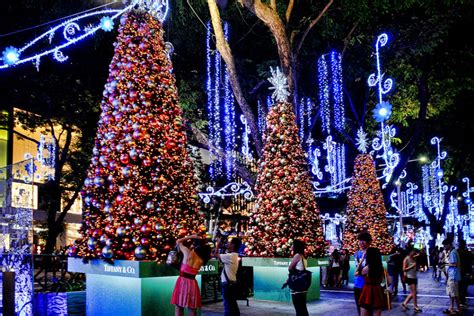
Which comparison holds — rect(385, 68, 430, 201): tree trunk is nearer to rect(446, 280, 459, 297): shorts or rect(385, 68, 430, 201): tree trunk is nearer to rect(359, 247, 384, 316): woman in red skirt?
rect(446, 280, 459, 297): shorts

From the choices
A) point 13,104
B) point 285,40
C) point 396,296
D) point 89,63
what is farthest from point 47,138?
point 396,296

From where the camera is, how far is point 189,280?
7.66m

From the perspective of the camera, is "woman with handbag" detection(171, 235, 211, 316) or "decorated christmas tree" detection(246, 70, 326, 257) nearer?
"woman with handbag" detection(171, 235, 211, 316)

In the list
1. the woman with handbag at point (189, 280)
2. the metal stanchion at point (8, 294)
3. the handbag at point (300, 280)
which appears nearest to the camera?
the metal stanchion at point (8, 294)

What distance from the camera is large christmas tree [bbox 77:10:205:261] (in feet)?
27.9

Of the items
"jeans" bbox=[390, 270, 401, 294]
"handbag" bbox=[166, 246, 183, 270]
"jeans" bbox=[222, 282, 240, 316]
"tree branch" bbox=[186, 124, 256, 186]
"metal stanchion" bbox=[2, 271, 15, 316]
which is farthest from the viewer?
"jeans" bbox=[390, 270, 401, 294]

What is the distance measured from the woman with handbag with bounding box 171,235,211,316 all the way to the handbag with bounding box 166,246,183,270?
0.49 feet

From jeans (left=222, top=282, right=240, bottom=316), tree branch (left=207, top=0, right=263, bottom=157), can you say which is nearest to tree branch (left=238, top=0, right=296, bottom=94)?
tree branch (left=207, top=0, right=263, bottom=157)

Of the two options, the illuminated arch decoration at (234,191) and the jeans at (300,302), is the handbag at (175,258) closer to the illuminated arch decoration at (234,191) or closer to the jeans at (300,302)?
the jeans at (300,302)

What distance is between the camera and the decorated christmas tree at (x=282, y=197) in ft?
43.4

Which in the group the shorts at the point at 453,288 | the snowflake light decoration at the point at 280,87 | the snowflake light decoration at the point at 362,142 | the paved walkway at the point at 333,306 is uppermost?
the snowflake light decoration at the point at 280,87

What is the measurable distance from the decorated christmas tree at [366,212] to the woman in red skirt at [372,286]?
1073 cm

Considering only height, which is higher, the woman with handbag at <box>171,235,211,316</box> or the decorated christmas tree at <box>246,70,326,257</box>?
the decorated christmas tree at <box>246,70,326,257</box>

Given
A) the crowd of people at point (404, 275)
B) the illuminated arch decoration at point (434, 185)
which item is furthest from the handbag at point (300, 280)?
the illuminated arch decoration at point (434, 185)
